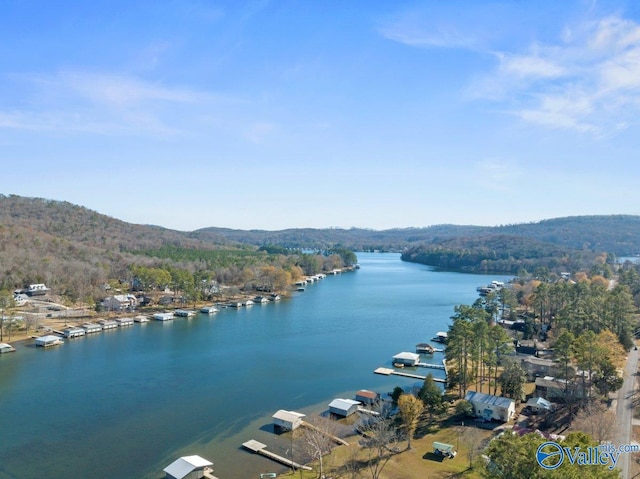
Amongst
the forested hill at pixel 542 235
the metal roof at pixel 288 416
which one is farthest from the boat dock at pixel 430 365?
the forested hill at pixel 542 235

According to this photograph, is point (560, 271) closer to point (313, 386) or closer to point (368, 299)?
point (368, 299)

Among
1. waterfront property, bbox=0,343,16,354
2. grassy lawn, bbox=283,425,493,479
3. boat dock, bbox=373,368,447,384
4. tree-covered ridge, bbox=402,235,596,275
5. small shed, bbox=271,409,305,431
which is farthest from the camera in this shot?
tree-covered ridge, bbox=402,235,596,275

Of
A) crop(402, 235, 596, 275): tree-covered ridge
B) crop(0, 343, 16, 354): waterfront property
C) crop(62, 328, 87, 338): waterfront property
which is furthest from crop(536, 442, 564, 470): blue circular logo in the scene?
crop(402, 235, 596, 275): tree-covered ridge

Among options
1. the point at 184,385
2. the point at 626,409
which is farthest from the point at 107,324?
the point at 626,409

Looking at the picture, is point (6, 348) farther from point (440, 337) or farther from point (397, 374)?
point (440, 337)

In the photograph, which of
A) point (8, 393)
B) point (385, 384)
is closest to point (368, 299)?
point (385, 384)

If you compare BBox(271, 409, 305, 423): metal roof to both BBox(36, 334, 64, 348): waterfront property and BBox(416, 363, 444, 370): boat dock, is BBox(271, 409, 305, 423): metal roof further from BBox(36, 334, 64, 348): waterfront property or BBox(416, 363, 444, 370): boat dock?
BBox(36, 334, 64, 348): waterfront property
